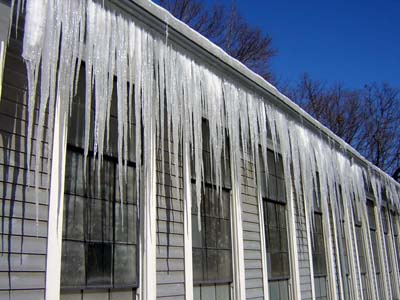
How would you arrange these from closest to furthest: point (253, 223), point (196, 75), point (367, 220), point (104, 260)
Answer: point (104, 260), point (196, 75), point (253, 223), point (367, 220)

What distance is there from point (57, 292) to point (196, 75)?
2396 millimetres

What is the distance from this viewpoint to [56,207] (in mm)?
3076

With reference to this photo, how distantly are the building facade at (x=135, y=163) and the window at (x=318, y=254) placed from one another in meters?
0.67

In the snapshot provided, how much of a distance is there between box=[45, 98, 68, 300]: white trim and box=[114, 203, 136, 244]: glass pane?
617 mm

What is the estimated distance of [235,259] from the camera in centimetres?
508

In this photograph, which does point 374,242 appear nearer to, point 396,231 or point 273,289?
point 396,231

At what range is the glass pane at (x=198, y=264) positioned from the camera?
444 cm

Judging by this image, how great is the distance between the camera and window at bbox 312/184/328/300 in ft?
24.0

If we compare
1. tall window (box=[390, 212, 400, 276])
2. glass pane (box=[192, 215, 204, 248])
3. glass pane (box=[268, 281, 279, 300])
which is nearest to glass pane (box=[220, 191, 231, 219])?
glass pane (box=[192, 215, 204, 248])

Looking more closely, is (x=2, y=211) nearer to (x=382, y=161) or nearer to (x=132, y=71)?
(x=132, y=71)

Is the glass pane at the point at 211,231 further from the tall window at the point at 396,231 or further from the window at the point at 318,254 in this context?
the tall window at the point at 396,231

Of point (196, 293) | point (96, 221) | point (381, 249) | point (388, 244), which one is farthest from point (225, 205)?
point (388, 244)

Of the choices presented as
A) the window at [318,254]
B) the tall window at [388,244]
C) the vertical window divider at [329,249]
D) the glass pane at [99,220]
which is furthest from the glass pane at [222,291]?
the tall window at [388,244]

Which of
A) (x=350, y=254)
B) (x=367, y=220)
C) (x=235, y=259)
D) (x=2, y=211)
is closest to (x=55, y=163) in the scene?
(x=2, y=211)
